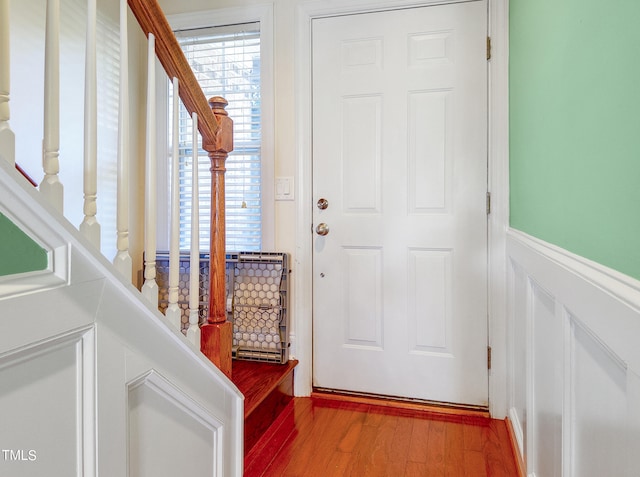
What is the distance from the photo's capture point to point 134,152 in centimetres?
247

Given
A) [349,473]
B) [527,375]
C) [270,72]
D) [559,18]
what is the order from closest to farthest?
[559,18]
[527,375]
[349,473]
[270,72]

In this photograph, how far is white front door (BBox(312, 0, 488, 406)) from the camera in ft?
6.88

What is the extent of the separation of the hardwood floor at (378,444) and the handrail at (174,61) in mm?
1278

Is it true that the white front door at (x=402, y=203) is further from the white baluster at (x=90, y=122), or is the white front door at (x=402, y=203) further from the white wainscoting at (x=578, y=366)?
the white baluster at (x=90, y=122)

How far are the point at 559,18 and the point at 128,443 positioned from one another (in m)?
1.41

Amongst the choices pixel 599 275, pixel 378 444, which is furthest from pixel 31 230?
pixel 378 444

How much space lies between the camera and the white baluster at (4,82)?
0.66 m

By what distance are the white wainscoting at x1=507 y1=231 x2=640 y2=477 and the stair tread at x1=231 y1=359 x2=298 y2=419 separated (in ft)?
3.44

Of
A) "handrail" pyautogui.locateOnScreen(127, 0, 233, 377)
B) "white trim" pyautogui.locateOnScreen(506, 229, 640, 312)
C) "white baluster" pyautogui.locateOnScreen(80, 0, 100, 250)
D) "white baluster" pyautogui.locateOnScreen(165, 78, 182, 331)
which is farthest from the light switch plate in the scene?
"white baluster" pyautogui.locateOnScreen(80, 0, 100, 250)

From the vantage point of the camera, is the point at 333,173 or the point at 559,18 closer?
the point at 559,18

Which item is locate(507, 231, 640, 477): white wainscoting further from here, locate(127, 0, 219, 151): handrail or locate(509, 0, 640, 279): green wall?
locate(127, 0, 219, 151): handrail

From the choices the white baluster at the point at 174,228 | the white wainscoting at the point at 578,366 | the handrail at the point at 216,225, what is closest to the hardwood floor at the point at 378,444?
the white wainscoting at the point at 578,366

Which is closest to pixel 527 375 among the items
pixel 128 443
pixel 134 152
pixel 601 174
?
pixel 601 174

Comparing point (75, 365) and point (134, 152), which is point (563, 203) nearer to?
point (75, 365)
